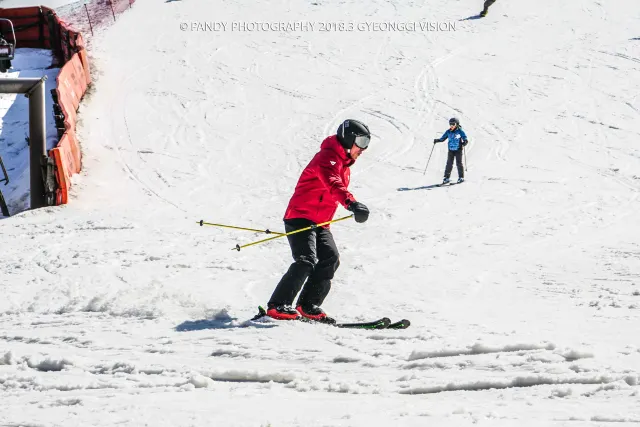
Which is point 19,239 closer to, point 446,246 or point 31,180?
point 31,180

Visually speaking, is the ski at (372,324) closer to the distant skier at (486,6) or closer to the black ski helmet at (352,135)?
the black ski helmet at (352,135)

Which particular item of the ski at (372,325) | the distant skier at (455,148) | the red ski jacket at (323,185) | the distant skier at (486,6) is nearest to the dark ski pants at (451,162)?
the distant skier at (455,148)

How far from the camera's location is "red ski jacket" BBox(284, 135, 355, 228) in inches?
222

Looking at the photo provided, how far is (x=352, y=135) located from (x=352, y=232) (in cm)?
482

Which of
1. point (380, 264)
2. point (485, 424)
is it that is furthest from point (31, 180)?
Answer: point (485, 424)

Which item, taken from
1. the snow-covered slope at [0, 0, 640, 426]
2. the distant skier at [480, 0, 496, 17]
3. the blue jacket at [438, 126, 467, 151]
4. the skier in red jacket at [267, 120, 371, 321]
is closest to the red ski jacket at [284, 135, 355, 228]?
the skier in red jacket at [267, 120, 371, 321]

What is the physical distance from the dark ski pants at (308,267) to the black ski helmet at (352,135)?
700 millimetres

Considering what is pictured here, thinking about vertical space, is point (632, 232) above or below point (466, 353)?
below

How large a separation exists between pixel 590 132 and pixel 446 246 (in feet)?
25.6

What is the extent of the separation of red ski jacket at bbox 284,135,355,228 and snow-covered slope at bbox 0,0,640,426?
935 millimetres

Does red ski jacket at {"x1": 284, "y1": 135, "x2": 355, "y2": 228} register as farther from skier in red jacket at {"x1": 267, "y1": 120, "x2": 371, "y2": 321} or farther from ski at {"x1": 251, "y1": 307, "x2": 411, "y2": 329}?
ski at {"x1": 251, "y1": 307, "x2": 411, "y2": 329}

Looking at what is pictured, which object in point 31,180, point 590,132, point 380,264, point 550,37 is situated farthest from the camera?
point 550,37

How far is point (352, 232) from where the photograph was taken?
34.0ft

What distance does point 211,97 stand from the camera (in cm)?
1758
